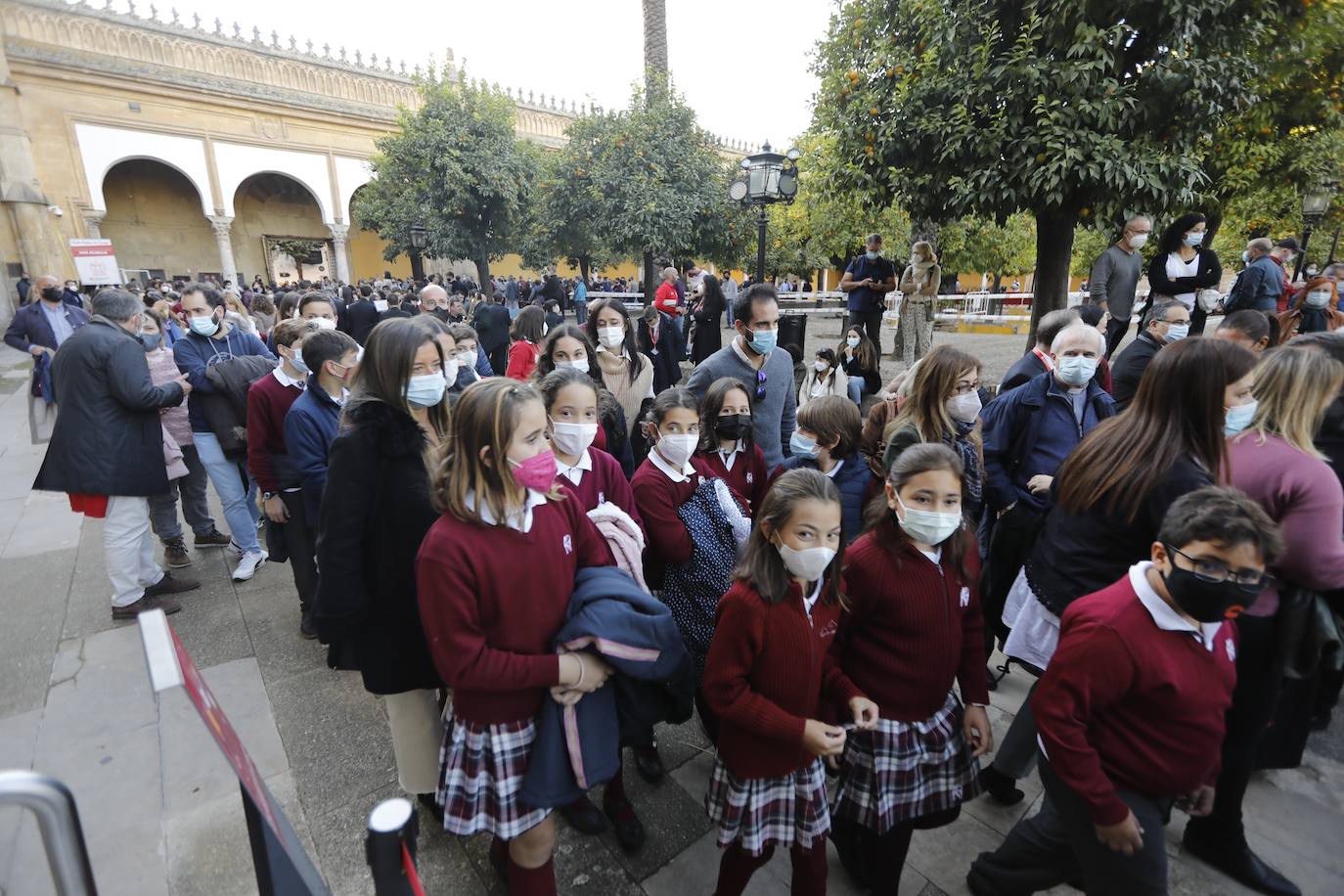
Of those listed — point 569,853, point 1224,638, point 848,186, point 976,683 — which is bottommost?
point 569,853

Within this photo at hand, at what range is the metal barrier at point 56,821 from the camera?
3.00 feet

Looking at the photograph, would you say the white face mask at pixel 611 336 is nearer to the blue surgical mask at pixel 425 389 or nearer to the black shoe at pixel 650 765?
the blue surgical mask at pixel 425 389

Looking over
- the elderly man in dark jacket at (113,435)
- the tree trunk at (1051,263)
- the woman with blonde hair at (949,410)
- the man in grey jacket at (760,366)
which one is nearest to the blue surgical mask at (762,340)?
the man in grey jacket at (760,366)

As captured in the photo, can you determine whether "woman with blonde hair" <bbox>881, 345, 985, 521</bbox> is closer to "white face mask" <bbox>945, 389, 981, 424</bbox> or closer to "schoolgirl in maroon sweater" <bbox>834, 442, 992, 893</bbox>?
"white face mask" <bbox>945, 389, 981, 424</bbox>

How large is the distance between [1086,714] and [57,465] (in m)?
5.15

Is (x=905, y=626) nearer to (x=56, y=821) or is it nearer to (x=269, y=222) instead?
(x=56, y=821)

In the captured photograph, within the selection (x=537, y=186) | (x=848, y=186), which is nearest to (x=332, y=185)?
(x=537, y=186)

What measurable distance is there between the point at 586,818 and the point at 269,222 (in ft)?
105

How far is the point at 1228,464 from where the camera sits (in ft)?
6.77

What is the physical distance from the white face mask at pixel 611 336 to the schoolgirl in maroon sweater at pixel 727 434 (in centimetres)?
175

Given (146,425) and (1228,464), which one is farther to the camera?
(146,425)

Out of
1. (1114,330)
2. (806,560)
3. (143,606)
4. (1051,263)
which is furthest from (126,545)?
(1114,330)

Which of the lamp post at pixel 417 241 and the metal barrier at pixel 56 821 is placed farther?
the lamp post at pixel 417 241

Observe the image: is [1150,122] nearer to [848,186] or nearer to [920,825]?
[848,186]
